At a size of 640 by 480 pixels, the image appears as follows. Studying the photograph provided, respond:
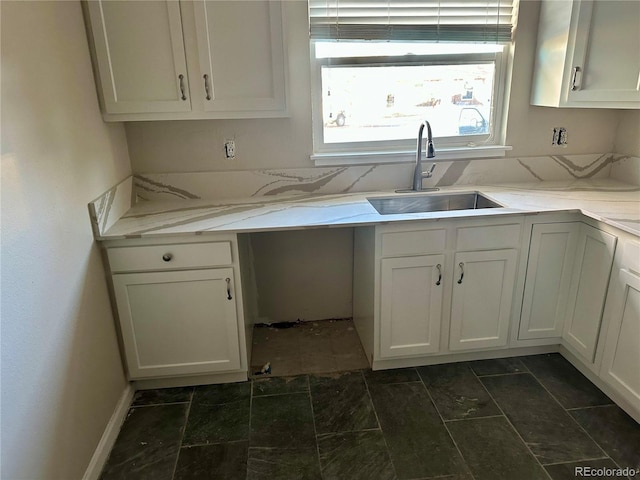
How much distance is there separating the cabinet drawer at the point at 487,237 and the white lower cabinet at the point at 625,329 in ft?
1.47

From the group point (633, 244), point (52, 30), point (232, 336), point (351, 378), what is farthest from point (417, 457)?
point (52, 30)

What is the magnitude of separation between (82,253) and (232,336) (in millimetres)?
792

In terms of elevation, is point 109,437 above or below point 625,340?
below

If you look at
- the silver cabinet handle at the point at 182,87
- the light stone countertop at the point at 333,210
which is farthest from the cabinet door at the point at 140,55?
the light stone countertop at the point at 333,210

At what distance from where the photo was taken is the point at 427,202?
2.62 meters

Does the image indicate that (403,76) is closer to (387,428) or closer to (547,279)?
(547,279)

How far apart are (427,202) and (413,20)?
999 millimetres

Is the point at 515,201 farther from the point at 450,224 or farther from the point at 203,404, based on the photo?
the point at 203,404

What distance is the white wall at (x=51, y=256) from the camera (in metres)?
1.35

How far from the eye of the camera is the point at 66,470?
5.22 feet

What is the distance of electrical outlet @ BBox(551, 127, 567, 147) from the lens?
2.72 m

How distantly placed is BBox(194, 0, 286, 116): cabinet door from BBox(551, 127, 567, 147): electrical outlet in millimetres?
1717

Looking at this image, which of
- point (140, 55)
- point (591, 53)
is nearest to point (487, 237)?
point (591, 53)

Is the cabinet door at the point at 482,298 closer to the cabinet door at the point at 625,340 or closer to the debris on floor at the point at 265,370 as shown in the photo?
the cabinet door at the point at 625,340
